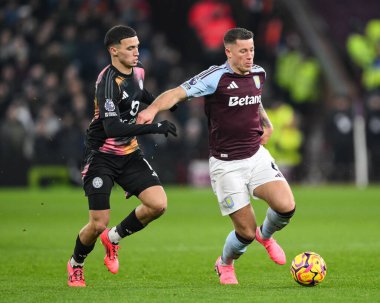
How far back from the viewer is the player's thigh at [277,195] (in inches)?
385

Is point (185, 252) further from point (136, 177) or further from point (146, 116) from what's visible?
point (146, 116)

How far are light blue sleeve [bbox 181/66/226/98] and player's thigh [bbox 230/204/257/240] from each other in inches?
44.9

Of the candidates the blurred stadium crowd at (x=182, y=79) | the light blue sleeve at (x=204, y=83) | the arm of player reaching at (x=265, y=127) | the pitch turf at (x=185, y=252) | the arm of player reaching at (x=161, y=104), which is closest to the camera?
the pitch turf at (x=185, y=252)

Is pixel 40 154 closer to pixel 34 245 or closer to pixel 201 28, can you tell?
pixel 201 28

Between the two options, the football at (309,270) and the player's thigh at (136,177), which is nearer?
the football at (309,270)

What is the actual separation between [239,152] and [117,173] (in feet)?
3.89

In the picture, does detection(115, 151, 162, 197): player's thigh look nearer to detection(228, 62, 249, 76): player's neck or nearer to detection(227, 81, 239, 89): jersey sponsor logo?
detection(227, 81, 239, 89): jersey sponsor logo

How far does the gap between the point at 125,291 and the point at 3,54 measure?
16.6 meters

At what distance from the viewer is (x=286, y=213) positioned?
985cm

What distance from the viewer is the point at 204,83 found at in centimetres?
977

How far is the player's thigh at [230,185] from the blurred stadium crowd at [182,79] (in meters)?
13.6

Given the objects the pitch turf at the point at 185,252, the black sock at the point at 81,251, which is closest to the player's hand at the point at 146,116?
the black sock at the point at 81,251

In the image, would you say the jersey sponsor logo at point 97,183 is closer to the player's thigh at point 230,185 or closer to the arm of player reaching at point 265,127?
the player's thigh at point 230,185

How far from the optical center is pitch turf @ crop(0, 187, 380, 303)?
30.5 ft
